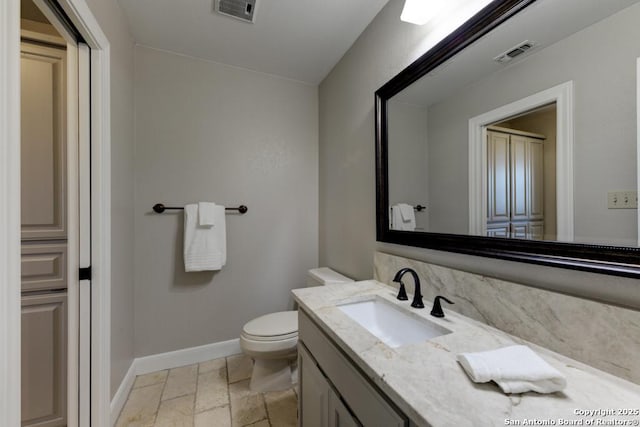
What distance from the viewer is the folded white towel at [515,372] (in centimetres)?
54

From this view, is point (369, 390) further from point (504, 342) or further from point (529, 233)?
point (529, 233)

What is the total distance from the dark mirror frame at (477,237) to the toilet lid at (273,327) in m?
0.80

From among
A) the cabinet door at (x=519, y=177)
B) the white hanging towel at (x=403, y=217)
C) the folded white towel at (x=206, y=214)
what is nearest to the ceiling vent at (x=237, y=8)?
the folded white towel at (x=206, y=214)

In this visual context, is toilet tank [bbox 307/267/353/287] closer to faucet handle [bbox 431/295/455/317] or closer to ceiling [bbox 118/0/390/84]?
faucet handle [bbox 431/295/455/317]

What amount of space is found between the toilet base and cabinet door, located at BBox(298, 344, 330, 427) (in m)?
0.56

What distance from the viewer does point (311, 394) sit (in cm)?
105

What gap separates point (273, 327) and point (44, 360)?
1.16m

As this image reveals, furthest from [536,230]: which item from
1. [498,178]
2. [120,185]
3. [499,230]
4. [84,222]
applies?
[120,185]

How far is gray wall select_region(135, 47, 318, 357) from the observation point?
1835 millimetres

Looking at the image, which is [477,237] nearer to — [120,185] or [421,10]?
[421,10]

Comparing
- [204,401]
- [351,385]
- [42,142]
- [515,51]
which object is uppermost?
[515,51]

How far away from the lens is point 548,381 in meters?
0.54

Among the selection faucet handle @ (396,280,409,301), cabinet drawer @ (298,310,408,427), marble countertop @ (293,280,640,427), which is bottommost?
cabinet drawer @ (298,310,408,427)

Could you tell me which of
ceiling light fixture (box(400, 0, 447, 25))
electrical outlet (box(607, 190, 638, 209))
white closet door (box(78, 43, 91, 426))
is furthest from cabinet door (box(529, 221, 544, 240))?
white closet door (box(78, 43, 91, 426))
